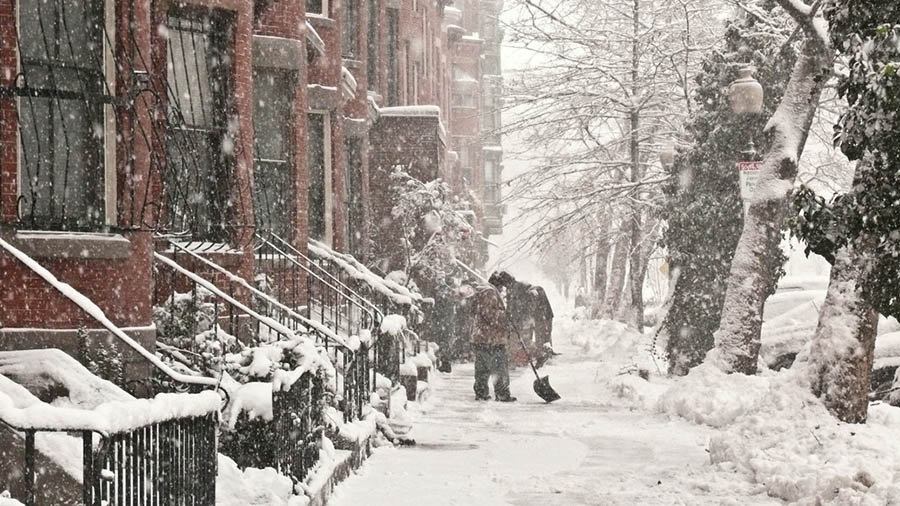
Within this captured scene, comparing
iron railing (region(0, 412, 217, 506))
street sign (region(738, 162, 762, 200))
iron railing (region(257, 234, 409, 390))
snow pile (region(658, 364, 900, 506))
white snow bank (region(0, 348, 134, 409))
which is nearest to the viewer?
iron railing (region(0, 412, 217, 506))

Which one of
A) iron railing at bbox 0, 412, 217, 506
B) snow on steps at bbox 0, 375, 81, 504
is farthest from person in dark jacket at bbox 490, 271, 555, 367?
iron railing at bbox 0, 412, 217, 506

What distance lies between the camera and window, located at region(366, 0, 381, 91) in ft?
→ 83.5

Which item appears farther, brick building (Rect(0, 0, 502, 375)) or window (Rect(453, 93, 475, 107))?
window (Rect(453, 93, 475, 107))

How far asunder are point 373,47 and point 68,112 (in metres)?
17.0

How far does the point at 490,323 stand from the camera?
58.1 feet

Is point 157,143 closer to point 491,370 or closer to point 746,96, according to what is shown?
Answer: point 491,370

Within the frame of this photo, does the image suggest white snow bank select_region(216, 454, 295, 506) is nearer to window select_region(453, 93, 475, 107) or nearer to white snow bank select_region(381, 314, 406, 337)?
white snow bank select_region(381, 314, 406, 337)

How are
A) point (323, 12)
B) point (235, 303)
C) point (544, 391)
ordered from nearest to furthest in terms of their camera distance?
1. point (235, 303)
2. point (544, 391)
3. point (323, 12)

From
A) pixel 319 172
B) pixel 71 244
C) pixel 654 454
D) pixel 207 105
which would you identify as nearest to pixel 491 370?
pixel 319 172

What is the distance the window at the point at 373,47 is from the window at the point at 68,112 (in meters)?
16.2

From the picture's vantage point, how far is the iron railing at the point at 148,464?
15.0ft

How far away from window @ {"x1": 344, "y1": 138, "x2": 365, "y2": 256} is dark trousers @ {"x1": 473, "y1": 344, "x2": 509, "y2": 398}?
17.0 feet

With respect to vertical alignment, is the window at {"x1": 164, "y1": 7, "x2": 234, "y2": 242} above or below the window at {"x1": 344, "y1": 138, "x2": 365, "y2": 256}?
above

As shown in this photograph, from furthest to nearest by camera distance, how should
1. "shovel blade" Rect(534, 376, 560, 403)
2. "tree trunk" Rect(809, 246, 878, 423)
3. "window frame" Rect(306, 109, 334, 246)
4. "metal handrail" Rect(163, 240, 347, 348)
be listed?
"window frame" Rect(306, 109, 334, 246)
"shovel blade" Rect(534, 376, 560, 403)
"tree trunk" Rect(809, 246, 878, 423)
"metal handrail" Rect(163, 240, 347, 348)
